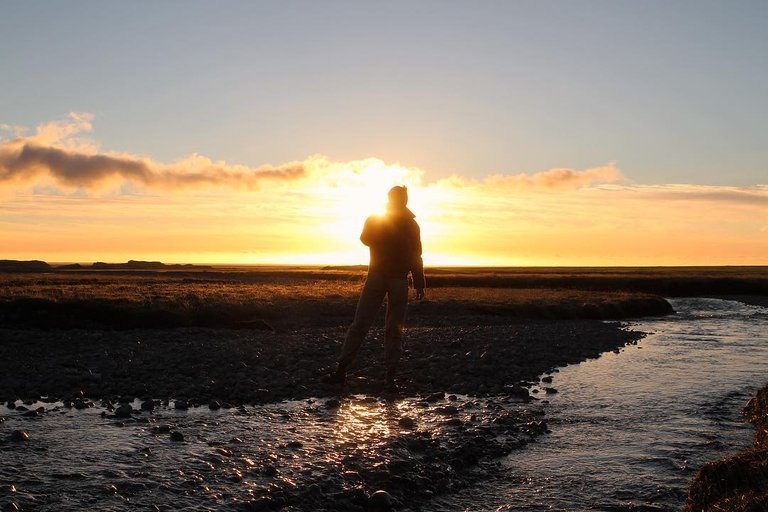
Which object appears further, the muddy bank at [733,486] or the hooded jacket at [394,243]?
the hooded jacket at [394,243]

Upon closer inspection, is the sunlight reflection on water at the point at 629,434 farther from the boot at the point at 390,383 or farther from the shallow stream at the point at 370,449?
the boot at the point at 390,383

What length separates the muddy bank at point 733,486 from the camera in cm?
525

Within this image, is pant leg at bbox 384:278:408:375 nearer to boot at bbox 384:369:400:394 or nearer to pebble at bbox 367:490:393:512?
boot at bbox 384:369:400:394

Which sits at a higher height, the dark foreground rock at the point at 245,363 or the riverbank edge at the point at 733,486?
the riverbank edge at the point at 733,486

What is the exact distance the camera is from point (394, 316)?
1218 centimetres

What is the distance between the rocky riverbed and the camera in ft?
22.1

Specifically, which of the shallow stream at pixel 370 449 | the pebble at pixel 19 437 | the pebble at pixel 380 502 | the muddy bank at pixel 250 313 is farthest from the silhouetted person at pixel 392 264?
the muddy bank at pixel 250 313

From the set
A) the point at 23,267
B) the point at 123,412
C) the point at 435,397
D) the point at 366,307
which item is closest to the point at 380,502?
the point at 123,412

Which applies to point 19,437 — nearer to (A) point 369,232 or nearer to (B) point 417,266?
(A) point 369,232

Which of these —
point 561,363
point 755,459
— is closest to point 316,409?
point 755,459

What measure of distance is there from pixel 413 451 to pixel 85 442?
4240 millimetres

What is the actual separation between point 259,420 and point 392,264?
3801 millimetres

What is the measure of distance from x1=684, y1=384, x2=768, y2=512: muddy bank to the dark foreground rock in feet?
22.1

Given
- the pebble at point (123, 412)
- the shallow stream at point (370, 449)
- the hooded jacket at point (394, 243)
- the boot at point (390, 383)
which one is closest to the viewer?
the shallow stream at point (370, 449)
